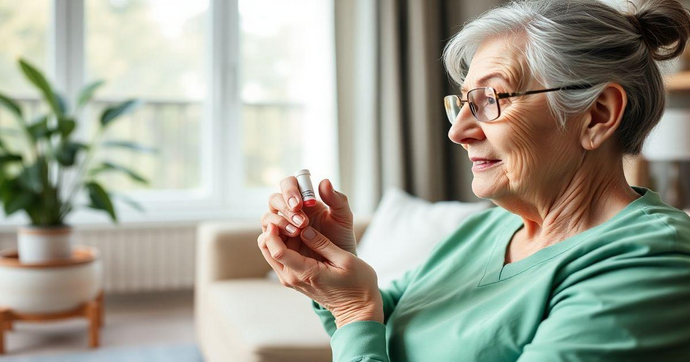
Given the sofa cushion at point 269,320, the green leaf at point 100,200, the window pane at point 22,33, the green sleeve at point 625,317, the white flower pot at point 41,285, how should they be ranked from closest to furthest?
the green sleeve at point 625,317, the sofa cushion at point 269,320, the white flower pot at point 41,285, the green leaf at point 100,200, the window pane at point 22,33

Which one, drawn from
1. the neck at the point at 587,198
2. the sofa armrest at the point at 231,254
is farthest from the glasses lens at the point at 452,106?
the sofa armrest at the point at 231,254

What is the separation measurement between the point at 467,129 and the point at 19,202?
2279 mm

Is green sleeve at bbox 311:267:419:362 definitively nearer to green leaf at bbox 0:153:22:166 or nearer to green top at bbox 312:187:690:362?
green top at bbox 312:187:690:362

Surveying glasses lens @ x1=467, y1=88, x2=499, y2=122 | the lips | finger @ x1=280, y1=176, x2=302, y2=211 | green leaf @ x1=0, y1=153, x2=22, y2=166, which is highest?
green leaf @ x1=0, y1=153, x2=22, y2=166

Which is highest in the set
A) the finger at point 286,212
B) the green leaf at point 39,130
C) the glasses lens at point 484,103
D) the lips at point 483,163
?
the green leaf at point 39,130

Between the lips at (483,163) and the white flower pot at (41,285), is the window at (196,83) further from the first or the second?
the lips at (483,163)

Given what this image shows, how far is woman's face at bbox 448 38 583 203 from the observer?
926mm

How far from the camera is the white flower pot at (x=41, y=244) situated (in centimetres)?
272

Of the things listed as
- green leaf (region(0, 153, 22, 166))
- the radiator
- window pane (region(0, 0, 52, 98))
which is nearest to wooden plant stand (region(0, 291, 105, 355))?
the radiator

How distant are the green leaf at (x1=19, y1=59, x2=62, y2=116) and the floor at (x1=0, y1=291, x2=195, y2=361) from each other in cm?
103

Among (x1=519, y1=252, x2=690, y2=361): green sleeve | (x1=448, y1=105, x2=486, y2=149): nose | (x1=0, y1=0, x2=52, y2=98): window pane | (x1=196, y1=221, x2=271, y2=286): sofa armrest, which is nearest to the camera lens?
(x1=519, y1=252, x2=690, y2=361): green sleeve

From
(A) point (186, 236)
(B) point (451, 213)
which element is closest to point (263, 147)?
(A) point (186, 236)

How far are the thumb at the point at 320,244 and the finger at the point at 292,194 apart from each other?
0.04 metres

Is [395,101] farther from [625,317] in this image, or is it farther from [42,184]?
[625,317]
